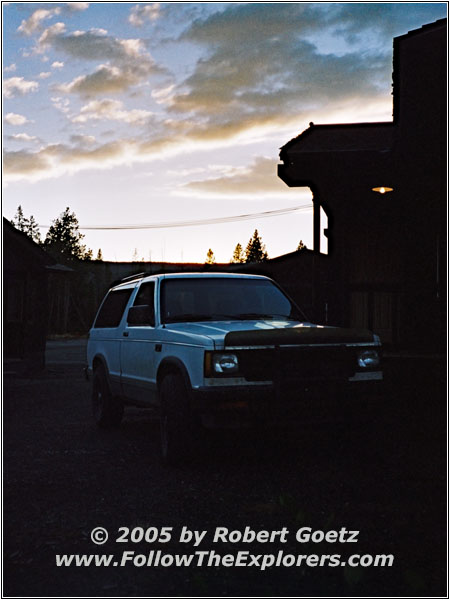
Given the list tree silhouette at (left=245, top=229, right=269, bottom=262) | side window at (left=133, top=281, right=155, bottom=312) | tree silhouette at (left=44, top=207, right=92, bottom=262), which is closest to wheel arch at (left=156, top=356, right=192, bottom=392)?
side window at (left=133, top=281, right=155, bottom=312)

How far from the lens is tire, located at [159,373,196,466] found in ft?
23.5

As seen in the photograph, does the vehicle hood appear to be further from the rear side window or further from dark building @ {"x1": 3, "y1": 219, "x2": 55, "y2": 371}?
dark building @ {"x1": 3, "y1": 219, "x2": 55, "y2": 371}

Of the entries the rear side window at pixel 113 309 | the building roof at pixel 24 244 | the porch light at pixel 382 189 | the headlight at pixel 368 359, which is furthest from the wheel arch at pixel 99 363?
the building roof at pixel 24 244

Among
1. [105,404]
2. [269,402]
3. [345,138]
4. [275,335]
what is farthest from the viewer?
[345,138]

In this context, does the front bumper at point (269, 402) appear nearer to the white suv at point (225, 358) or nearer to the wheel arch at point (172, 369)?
the white suv at point (225, 358)

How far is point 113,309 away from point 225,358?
148 inches

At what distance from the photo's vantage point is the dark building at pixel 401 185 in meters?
10.3

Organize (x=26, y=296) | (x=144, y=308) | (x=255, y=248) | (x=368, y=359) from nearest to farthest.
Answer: (x=368, y=359), (x=144, y=308), (x=26, y=296), (x=255, y=248)

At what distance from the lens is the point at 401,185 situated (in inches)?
498

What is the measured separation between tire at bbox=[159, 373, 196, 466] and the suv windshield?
42.8 inches

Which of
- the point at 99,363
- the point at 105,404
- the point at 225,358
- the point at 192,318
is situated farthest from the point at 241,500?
the point at 99,363

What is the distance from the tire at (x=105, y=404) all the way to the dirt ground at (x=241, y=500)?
226 millimetres

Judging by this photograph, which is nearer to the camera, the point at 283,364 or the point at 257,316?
the point at 283,364

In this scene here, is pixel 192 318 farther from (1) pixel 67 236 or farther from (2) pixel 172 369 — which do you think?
(1) pixel 67 236
